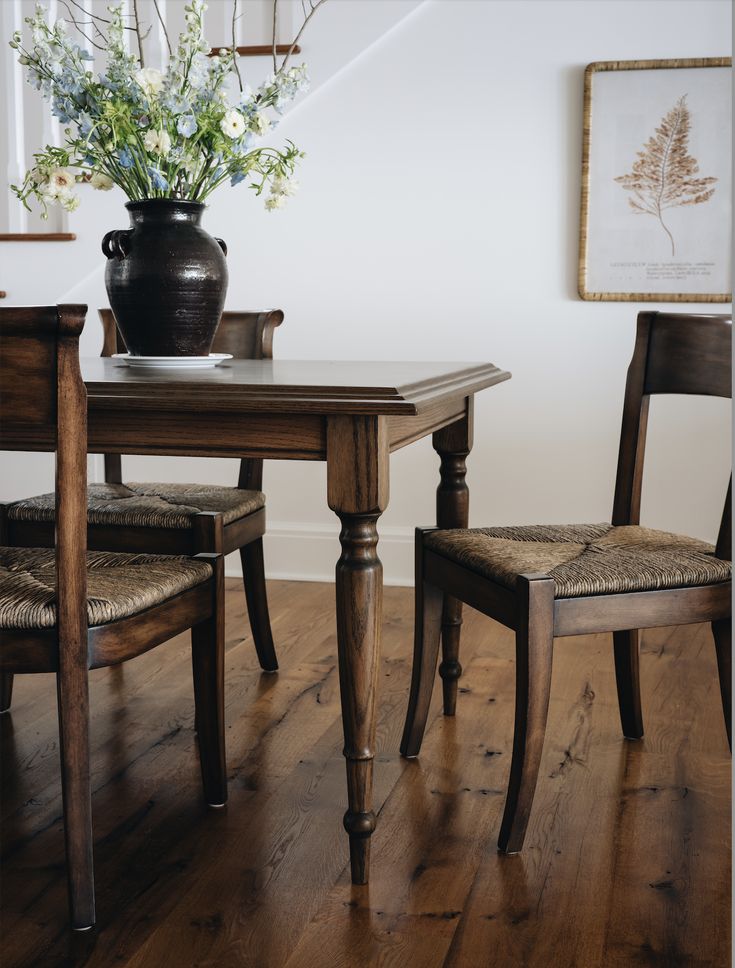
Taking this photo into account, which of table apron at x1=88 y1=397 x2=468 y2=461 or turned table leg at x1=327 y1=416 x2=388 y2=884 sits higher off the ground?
table apron at x1=88 y1=397 x2=468 y2=461

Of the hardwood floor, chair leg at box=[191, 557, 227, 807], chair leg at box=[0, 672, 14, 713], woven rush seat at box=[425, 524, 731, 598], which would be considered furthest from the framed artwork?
chair leg at box=[0, 672, 14, 713]

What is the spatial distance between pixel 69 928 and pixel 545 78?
8.60 ft

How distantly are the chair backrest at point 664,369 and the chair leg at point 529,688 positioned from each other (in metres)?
0.55

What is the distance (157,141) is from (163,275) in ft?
0.73

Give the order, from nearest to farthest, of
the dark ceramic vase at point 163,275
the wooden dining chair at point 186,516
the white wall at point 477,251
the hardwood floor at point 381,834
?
1. the hardwood floor at point 381,834
2. the dark ceramic vase at point 163,275
3. the wooden dining chair at point 186,516
4. the white wall at point 477,251

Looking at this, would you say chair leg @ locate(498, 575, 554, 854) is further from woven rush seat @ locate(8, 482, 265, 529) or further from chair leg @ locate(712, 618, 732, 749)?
woven rush seat @ locate(8, 482, 265, 529)

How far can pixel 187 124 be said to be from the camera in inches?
68.4

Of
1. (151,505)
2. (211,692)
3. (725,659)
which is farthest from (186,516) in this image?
(725,659)

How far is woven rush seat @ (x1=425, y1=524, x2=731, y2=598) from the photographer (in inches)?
63.2

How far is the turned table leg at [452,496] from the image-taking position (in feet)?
6.95

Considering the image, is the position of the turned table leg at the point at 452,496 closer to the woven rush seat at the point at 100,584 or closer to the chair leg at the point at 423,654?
the chair leg at the point at 423,654

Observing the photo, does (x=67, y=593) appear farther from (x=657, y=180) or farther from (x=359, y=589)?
(x=657, y=180)

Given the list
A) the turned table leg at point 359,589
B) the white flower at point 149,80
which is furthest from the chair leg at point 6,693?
the white flower at point 149,80

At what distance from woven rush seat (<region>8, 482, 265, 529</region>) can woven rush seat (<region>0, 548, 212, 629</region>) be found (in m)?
0.41
